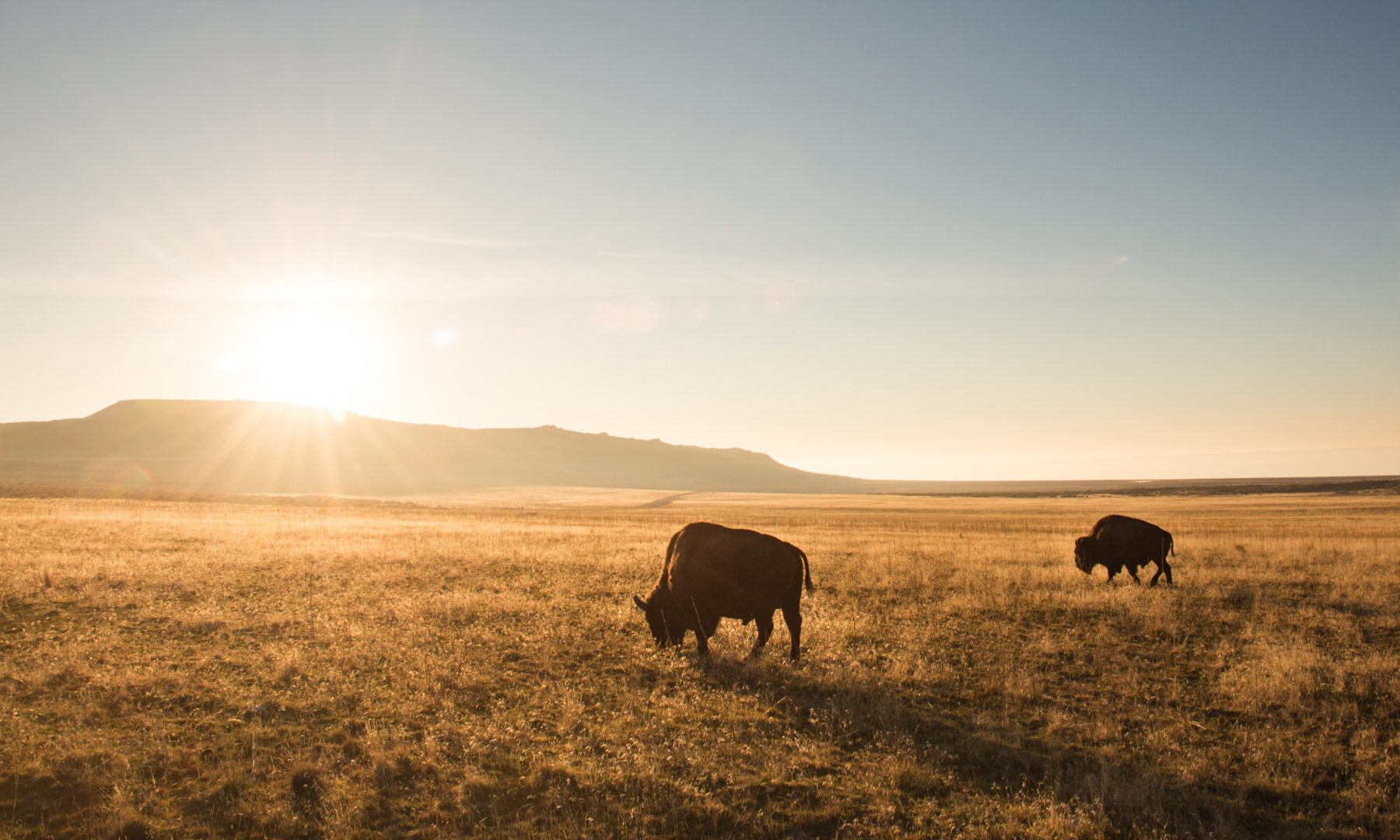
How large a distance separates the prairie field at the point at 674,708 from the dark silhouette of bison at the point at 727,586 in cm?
60

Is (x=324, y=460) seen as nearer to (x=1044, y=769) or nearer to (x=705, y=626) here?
Result: (x=705, y=626)

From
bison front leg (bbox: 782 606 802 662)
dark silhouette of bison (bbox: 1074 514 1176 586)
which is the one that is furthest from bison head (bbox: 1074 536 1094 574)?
bison front leg (bbox: 782 606 802 662)

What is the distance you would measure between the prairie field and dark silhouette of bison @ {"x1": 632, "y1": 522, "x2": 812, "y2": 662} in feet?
1.96

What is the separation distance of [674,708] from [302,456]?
479ft

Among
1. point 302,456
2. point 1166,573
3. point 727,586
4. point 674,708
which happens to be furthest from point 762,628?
point 302,456

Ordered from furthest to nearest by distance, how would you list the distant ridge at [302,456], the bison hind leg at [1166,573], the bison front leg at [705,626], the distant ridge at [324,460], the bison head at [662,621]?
the distant ridge at [302,456], the distant ridge at [324,460], the bison hind leg at [1166,573], the bison head at [662,621], the bison front leg at [705,626]

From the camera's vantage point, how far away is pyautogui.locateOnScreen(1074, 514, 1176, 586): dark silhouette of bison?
17.2m

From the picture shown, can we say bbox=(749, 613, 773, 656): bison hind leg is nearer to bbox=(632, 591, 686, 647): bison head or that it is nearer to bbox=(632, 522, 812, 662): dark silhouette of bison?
bbox=(632, 522, 812, 662): dark silhouette of bison

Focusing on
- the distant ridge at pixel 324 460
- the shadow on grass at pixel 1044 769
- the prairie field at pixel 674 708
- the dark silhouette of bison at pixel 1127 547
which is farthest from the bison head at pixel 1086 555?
the distant ridge at pixel 324 460

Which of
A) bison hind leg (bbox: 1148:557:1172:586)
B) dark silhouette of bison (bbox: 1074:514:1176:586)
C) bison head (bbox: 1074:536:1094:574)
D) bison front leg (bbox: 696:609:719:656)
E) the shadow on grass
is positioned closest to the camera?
the shadow on grass

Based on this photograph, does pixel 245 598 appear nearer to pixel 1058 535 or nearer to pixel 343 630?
pixel 343 630

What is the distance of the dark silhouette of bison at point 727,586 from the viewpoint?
10.2 m

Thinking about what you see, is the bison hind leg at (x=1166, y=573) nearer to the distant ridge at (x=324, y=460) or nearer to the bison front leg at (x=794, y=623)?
the bison front leg at (x=794, y=623)

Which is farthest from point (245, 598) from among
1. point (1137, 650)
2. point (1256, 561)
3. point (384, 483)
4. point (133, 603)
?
point (384, 483)
